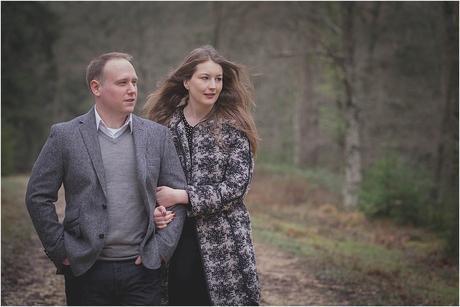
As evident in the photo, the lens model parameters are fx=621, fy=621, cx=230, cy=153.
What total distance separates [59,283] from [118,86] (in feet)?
14.8

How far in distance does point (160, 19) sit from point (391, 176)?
18.7 meters

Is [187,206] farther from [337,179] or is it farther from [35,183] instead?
[337,179]

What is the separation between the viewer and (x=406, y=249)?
39.8 feet

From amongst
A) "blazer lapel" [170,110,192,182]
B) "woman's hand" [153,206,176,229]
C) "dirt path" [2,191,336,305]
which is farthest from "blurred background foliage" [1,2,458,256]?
"woman's hand" [153,206,176,229]

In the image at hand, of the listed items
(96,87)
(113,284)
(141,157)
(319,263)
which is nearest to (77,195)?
(141,157)

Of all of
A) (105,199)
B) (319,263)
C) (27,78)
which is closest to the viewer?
(105,199)

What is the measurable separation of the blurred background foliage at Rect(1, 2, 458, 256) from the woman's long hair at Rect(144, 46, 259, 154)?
9847mm

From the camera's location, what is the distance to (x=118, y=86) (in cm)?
357

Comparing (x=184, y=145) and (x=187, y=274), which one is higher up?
(x=184, y=145)

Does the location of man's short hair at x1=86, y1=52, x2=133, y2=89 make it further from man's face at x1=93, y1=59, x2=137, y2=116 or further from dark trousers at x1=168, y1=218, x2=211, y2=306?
dark trousers at x1=168, y1=218, x2=211, y2=306

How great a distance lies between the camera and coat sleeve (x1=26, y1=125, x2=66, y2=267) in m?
3.44

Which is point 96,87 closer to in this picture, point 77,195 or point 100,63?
point 100,63

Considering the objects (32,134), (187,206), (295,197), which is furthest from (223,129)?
(32,134)

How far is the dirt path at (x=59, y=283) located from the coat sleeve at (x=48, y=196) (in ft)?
10.3
